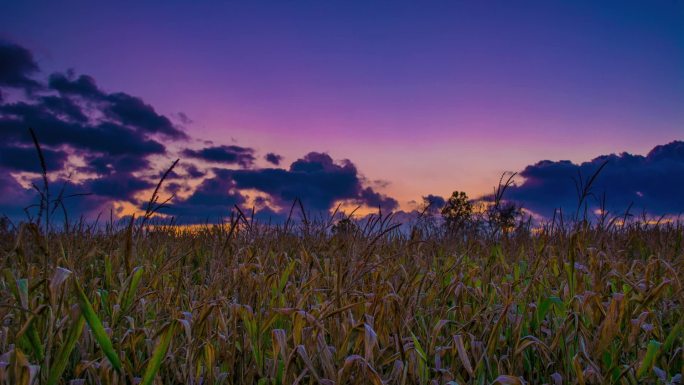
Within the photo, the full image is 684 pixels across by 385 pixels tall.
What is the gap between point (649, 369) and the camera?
3643mm

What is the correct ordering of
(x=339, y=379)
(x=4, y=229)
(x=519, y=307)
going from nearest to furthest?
1. (x=339, y=379)
2. (x=519, y=307)
3. (x=4, y=229)

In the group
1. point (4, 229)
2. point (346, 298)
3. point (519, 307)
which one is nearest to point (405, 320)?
point (346, 298)

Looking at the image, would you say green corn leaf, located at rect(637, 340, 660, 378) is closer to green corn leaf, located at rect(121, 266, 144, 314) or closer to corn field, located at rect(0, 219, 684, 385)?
corn field, located at rect(0, 219, 684, 385)

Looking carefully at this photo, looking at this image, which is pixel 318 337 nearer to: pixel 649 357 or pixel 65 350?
pixel 65 350

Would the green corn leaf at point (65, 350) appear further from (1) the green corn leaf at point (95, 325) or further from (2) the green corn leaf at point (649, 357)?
(2) the green corn leaf at point (649, 357)

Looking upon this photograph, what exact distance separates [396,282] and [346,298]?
902 millimetres

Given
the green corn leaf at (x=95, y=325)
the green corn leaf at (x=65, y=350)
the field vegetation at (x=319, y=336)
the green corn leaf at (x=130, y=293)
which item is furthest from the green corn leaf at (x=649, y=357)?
the green corn leaf at (x=130, y=293)

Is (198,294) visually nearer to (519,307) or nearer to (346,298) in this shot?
(346,298)

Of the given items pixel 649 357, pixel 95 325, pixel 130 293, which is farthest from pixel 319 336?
pixel 649 357

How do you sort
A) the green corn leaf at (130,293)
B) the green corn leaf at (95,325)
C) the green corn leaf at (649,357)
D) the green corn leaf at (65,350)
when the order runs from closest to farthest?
the green corn leaf at (95,325), the green corn leaf at (65,350), the green corn leaf at (649,357), the green corn leaf at (130,293)

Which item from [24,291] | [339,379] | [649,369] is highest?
[24,291]

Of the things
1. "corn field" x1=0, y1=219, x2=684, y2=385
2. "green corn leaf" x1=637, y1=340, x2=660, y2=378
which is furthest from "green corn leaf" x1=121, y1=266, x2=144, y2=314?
"green corn leaf" x1=637, y1=340, x2=660, y2=378

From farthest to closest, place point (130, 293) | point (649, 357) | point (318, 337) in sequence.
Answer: point (130, 293)
point (649, 357)
point (318, 337)

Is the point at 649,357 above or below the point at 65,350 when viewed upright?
below
